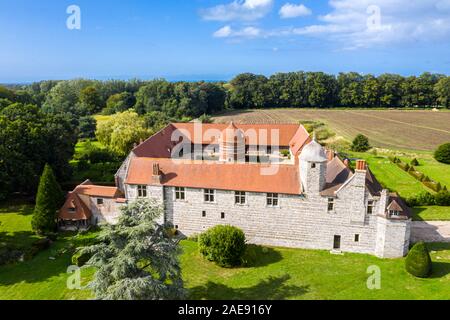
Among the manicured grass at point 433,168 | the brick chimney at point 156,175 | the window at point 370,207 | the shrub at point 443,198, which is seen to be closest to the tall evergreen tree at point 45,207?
the brick chimney at point 156,175

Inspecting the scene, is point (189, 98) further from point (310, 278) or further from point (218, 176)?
point (310, 278)

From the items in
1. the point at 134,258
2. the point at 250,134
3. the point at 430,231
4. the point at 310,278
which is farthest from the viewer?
the point at 250,134

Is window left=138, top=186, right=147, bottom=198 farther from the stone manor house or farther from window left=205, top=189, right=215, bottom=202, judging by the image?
window left=205, top=189, right=215, bottom=202

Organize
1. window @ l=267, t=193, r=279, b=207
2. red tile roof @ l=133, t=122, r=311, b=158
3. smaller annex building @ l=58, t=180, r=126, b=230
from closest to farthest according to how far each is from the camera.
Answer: window @ l=267, t=193, r=279, b=207 → smaller annex building @ l=58, t=180, r=126, b=230 → red tile roof @ l=133, t=122, r=311, b=158

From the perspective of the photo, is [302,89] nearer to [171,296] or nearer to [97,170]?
[97,170]

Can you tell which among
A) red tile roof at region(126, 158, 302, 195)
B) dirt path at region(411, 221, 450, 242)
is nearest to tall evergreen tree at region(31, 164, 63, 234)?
red tile roof at region(126, 158, 302, 195)

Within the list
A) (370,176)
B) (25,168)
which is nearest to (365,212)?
(370,176)

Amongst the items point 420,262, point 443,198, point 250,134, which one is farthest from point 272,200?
A: point 250,134
